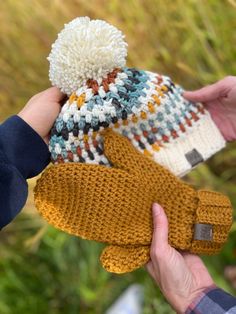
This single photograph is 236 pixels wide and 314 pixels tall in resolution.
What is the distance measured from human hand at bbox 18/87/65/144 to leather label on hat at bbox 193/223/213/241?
0.91ft

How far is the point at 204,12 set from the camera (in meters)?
1.06

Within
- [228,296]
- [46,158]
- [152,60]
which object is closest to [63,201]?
[46,158]

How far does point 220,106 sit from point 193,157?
12 centimetres

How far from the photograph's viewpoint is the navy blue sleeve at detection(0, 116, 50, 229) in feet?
2.18

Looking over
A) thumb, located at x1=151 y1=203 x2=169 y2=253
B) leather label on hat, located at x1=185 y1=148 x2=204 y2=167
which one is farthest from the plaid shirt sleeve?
leather label on hat, located at x1=185 y1=148 x2=204 y2=167

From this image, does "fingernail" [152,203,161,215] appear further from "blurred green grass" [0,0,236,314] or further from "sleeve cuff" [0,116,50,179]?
"blurred green grass" [0,0,236,314]

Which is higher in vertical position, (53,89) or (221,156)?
(53,89)

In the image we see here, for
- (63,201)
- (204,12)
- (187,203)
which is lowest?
(187,203)

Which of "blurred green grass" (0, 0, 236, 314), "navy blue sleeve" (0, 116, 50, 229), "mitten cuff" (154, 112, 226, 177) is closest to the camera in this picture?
"navy blue sleeve" (0, 116, 50, 229)

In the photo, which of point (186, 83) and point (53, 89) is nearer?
point (53, 89)

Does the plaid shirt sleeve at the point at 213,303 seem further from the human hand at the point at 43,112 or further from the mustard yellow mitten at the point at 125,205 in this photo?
the human hand at the point at 43,112

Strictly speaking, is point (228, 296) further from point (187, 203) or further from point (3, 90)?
point (3, 90)

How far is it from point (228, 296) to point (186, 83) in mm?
621

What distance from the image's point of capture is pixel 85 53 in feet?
2.21
